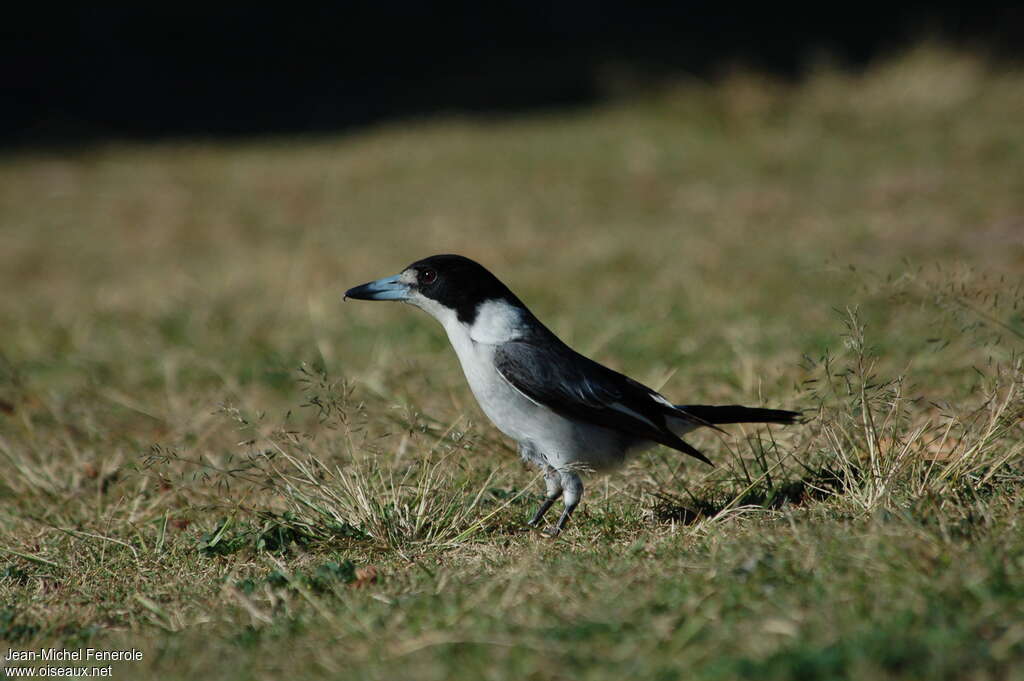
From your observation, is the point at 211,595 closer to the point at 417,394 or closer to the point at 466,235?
the point at 417,394

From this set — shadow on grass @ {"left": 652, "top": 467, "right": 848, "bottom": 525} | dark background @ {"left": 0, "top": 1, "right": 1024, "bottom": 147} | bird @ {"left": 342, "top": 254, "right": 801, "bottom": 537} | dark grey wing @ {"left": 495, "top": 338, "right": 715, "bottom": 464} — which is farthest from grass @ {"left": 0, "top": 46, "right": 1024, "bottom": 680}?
dark background @ {"left": 0, "top": 1, "right": 1024, "bottom": 147}

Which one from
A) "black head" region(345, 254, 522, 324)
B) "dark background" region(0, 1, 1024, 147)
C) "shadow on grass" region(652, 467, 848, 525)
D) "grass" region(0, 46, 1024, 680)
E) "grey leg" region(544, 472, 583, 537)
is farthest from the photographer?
"dark background" region(0, 1, 1024, 147)

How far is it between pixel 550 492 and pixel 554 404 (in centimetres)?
33

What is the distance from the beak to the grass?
38 cm

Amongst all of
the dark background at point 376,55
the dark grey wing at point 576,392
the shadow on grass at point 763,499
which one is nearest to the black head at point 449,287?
the dark grey wing at point 576,392

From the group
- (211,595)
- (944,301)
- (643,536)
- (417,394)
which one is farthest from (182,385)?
(944,301)

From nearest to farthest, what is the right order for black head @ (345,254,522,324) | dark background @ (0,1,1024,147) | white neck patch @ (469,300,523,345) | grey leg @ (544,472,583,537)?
grey leg @ (544,472,583,537), white neck patch @ (469,300,523,345), black head @ (345,254,522,324), dark background @ (0,1,1024,147)

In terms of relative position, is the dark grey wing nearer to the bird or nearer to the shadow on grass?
the bird

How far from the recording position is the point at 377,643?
245 centimetres

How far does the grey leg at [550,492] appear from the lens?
352 centimetres

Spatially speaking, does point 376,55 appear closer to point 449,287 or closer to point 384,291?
point 384,291

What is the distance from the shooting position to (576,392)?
344 cm

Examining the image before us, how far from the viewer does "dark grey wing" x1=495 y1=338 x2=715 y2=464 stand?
3422mm

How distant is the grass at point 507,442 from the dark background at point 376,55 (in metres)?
2.58
